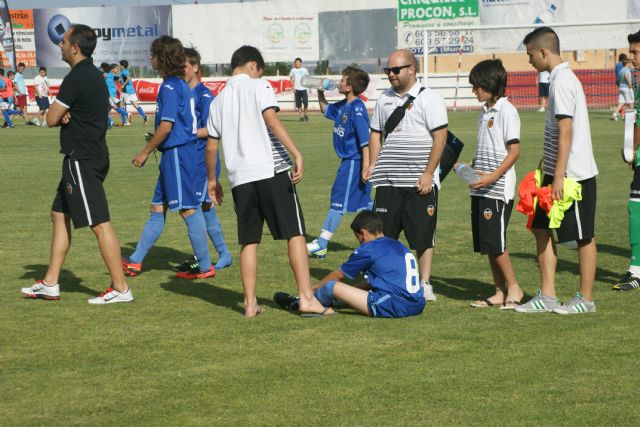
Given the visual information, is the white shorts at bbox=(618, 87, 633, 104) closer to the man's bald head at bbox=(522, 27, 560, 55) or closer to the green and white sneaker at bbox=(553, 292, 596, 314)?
the green and white sneaker at bbox=(553, 292, 596, 314)

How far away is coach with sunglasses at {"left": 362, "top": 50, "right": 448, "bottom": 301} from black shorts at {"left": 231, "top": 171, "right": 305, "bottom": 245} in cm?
86

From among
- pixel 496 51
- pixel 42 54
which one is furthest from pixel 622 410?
pixel 42 54

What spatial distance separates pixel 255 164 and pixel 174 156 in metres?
1.98

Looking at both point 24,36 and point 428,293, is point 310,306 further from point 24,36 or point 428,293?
point 24,36

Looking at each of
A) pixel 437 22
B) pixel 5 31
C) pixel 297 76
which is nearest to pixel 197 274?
pixel 297 76

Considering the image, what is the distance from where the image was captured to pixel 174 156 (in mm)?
9250

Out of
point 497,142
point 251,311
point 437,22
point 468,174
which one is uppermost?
point 437,22

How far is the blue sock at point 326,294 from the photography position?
768 centimetres

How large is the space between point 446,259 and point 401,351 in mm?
3861

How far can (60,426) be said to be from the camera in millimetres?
5137

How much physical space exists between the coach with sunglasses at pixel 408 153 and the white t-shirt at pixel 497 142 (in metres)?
0.31

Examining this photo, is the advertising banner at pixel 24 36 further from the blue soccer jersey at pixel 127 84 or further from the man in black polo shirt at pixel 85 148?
the man in black polo shirt at pixel 85 148

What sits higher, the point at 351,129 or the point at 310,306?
the point at 351,129

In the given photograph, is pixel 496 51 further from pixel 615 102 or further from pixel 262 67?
pixel 262 67
